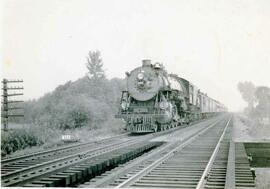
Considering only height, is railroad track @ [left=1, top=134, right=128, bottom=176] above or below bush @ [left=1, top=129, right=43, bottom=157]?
below

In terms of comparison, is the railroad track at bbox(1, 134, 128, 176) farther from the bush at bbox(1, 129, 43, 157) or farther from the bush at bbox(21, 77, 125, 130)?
the bush at bbox(21, 77, 125, 130)

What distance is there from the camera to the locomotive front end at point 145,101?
12.6 meters

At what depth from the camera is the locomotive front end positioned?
12.6m

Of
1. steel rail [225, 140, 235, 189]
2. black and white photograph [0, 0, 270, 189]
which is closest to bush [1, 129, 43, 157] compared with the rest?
black and white photograph [0, 0, 270, 189]

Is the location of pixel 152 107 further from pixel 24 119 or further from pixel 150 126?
pixel 24 119

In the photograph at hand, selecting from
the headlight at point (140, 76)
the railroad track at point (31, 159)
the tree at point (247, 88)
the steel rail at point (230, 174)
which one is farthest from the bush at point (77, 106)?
the steel rail at point (230, 174)

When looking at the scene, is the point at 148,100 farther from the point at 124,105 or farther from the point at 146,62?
the point at 146,62

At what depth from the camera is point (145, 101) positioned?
13.2 metres

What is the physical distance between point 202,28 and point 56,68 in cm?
299

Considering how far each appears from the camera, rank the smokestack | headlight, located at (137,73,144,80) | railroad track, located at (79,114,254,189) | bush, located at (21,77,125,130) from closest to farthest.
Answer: railroad track, located at (79,114,254,189), bush, located at (21,77,125,130), headlight, located at (137,73,144,80), the smokestack

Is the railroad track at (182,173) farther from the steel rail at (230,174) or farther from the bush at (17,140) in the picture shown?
the bush at (17,140)

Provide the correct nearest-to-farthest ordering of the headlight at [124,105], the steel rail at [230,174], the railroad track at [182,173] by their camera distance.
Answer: the steel rail at [230,174] < the railroad track at [182,173] < the headlight at [124,105]

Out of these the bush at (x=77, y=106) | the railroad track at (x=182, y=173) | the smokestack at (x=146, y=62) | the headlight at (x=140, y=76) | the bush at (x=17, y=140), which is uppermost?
the smokestack at (x=146, y=62)

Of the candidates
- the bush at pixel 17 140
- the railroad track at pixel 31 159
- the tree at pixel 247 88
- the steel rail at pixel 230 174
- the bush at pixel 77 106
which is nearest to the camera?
the steel rail at pixel 230 174
